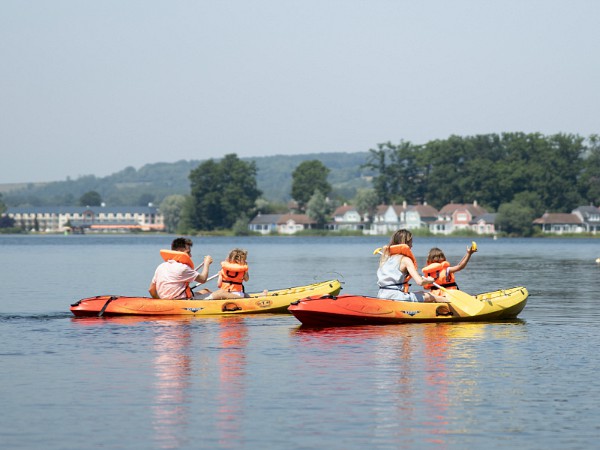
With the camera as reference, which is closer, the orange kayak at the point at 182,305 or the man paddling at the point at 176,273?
the man paddling at the point at 176,273

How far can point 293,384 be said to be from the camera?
1504cm

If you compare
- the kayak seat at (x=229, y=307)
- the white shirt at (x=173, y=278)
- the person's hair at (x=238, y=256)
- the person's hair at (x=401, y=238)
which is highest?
the person's hair at (x=401, y=238)

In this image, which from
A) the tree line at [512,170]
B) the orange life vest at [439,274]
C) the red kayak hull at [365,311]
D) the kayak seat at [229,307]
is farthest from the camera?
the tree line at [512,170]

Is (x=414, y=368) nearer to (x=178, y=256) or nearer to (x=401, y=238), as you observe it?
(x=401, y=238)

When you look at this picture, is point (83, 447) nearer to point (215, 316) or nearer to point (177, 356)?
point (177, 356)

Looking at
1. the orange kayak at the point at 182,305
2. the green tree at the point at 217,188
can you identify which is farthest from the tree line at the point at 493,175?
the orange kayak at the point at 182,305

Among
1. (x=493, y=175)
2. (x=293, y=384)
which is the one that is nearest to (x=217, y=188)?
(x=493, y=175)

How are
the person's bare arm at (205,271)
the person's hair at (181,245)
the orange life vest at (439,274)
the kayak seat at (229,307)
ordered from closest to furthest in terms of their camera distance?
the person's bare arm at (205,271)
the orange life vest at (439,274)
the person's hair at (181,245)
the kayak seat at (229,307)

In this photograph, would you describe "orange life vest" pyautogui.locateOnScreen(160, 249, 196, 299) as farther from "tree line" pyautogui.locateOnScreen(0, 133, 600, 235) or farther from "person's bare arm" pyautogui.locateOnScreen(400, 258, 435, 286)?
"tree line" pyautogui.locateOnScreen(0, 133, 600, 235)

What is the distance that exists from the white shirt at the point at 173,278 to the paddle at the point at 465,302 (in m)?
5.16

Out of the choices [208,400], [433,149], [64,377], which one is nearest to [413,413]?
[208,400]

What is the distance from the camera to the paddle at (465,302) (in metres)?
23.0

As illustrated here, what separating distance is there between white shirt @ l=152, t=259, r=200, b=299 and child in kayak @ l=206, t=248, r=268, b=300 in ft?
2.52

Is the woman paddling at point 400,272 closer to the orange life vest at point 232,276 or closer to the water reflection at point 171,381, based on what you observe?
the orange life vest at point 232,276
